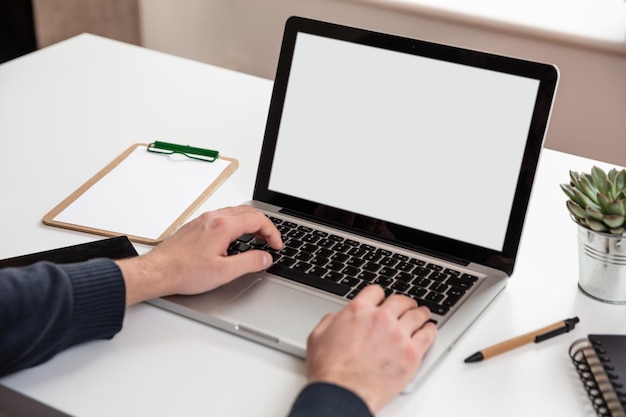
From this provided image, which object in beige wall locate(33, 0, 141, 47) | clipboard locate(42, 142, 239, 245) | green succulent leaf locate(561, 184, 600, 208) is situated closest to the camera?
green succulent leaf locate(561, 184, 600, 208)

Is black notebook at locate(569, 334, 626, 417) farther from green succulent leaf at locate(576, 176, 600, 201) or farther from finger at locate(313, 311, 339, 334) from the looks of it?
finger at locate(313, 311, 339, 334)

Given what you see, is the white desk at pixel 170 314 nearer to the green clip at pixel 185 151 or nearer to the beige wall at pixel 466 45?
the green clip at pixel 185 151

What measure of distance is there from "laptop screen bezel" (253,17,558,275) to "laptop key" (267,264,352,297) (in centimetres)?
13

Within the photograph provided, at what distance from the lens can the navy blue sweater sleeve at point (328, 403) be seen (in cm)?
76

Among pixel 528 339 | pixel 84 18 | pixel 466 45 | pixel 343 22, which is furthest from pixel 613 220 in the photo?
pixel 84 18

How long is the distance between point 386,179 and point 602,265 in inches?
11.8

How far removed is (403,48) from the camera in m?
1.08

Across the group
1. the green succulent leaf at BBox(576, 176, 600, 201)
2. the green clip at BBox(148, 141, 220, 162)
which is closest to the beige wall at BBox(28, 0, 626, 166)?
the green clip at BBox(148, 141, 220, 162)

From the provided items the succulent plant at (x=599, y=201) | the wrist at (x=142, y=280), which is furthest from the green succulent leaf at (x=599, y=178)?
the wrist at (x=142, y=280)

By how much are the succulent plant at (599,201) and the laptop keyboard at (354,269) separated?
0.15 metres

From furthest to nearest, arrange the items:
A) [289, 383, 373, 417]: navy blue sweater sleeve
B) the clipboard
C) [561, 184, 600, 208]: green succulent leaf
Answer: the clipboard → [561, 184, 600, 208]: green succulent leaf → [289, 383, 373, 417]: navy blue sweater sleeve

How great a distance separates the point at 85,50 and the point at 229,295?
1.02m

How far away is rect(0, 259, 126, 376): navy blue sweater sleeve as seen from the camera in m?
0.83

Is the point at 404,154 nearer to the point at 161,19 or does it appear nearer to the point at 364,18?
the point at 364,18
